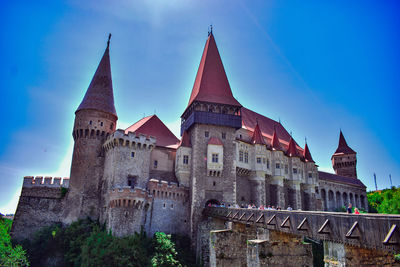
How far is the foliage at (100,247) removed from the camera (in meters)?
24.0

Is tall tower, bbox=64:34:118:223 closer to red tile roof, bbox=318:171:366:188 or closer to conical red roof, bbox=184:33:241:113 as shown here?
conical red roof, bbox=184:33:241:113

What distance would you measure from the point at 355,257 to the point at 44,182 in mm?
30813

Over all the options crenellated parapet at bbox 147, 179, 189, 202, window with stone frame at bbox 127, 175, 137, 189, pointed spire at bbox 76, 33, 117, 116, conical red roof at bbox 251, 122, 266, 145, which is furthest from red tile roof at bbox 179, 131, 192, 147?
pointed spire at bbox 76, 33, 117, 116

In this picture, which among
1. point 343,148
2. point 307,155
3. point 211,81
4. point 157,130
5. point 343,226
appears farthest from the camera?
point 343,148

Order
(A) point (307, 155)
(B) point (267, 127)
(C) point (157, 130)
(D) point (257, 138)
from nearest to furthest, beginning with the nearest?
(C) point (157, 130), (D) point (257, 138), (A) point (307, 155), (B) point (267, 127)

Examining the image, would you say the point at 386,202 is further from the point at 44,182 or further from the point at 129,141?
the point at 44,182

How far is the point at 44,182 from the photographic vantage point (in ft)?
105

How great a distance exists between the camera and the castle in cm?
2898

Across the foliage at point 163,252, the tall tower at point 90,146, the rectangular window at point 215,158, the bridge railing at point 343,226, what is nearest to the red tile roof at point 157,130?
the tall tower at point 90,146

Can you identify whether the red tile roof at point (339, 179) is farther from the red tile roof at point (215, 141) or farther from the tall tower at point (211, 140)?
the red tile roof at point (215, 141)

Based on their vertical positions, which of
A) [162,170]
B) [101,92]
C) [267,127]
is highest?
[101,92]

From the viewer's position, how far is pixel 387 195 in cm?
5419

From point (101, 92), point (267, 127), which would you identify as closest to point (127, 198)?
point (101, 92)

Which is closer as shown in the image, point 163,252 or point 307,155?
point 163,252
